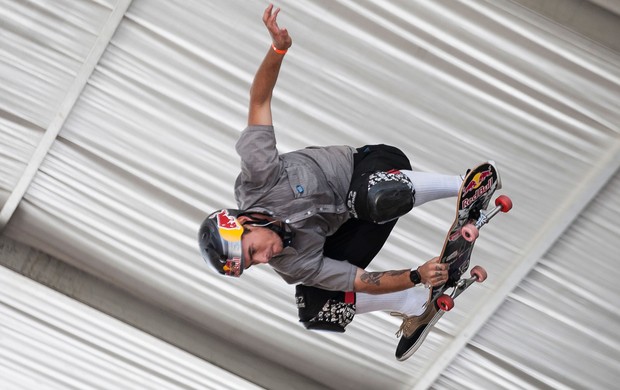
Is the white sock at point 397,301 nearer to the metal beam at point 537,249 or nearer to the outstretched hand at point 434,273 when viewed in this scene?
the outstretched hand at point 434,273

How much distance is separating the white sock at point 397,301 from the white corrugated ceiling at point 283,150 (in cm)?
163

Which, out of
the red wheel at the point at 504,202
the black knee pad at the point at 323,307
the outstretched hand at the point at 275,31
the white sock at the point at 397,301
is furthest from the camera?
the white sock at the point at 397,301

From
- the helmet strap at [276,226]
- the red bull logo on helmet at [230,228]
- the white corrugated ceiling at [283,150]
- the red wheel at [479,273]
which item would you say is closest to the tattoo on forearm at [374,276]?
the red wheel at [479,273]

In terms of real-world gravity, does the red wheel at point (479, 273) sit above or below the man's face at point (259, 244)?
above

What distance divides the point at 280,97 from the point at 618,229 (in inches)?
94.6

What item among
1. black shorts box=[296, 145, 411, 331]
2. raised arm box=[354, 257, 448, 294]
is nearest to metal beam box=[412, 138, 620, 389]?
black shorts box=[296, 145, 411, 331]

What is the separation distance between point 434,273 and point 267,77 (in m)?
1.13

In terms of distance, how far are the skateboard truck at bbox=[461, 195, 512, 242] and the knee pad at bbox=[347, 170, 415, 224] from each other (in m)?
0.28

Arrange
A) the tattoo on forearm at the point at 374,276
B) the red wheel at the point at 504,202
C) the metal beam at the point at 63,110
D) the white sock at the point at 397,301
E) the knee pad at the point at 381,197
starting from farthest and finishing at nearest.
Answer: the metal beam at the point at 63,110 → the white sock at the point at 397,301 → the red wheel at the point at 504,202 → the tattoo on forearm at the point at 374,276 → the knee pad at the point at 381,197

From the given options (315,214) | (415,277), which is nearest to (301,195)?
(315,214)

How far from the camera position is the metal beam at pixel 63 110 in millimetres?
6246

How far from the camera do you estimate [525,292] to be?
22.5ft

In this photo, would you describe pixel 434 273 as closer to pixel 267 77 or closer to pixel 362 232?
pixel 362 232

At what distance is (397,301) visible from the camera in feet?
16.3
